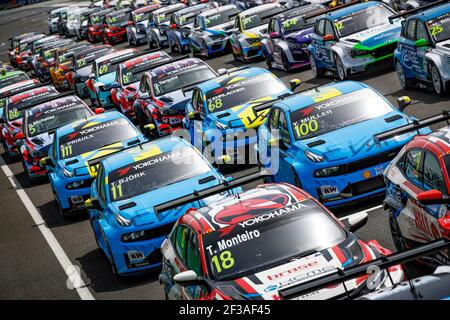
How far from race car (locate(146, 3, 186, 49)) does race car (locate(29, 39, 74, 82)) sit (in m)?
3.18

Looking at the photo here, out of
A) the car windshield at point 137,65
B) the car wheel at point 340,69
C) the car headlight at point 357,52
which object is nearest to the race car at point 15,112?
the car windshield at point 137,65

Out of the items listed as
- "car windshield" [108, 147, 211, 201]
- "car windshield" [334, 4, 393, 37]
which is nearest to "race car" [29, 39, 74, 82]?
"car windshield" [334, 4, 393, 37]

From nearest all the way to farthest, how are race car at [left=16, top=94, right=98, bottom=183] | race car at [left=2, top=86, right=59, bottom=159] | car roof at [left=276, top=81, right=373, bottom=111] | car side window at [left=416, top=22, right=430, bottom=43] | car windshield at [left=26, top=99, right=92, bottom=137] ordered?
car roof at [left=276, top=81, right=373, bottom=111] → car side window at [left=416, top=22, right=430, bottom=43] → race car at [left=16, top=94, right=98, bottom=183] → car windshield at [left=26, top=99, right=92, bottom=137] → race car at [left=2, top=86, right=59, bottom=159]

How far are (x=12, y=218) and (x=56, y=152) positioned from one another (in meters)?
1.62

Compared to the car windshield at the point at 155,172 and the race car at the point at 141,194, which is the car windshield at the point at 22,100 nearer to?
the race car at the point at 141,194

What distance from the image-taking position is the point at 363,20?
2339 centimetres

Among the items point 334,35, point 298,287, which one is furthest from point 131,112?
point 298,287

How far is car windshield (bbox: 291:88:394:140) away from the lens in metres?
14.5

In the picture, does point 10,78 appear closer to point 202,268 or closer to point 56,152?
point 56,152

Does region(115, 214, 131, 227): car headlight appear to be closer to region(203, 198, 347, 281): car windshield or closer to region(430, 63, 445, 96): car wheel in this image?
region(203, 198, 347, 281): car windshield

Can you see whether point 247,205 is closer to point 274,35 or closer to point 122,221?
point 122,221

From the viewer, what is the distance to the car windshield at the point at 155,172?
13977 mm

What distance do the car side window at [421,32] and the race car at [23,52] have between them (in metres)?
31.5

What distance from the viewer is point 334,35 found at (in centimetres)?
2358
